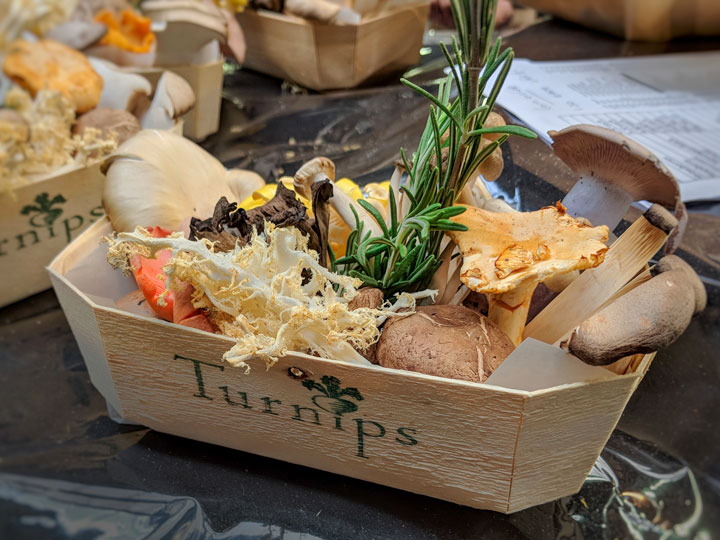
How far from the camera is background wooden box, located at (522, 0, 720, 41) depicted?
4.47ft

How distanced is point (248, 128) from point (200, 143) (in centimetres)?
10

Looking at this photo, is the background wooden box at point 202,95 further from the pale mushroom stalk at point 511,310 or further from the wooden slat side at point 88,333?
the pale mushroom stalk at point 511,310

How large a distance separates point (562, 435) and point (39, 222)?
74cm

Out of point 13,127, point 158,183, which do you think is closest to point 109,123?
point 13,127

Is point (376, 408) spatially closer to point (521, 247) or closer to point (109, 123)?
point (521, 247)

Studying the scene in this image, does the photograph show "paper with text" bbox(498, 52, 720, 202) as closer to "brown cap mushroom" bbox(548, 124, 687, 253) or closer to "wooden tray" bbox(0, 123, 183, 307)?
"brown cap mushroom" bbox(548, 124, 687, 253)

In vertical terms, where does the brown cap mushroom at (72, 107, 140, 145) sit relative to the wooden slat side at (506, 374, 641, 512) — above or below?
above

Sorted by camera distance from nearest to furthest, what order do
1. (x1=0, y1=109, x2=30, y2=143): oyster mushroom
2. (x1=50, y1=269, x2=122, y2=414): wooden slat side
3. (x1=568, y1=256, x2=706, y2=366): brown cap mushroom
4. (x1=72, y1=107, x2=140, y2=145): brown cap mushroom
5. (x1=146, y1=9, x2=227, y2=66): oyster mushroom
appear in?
(x1=568, y1=256, x2=706, y2=366): brown cap mushroom, (x1=50, y1=269, x2=122, y2=414): wooden slat side, (x1=0, y1=109, x2=30, y2=143): oyster mushroom, (x1=72, y1=107, x2=140, y2=145): brown cap mushroom, (x1=146, y1=9, x2=227, y2=66): oyster mushroom

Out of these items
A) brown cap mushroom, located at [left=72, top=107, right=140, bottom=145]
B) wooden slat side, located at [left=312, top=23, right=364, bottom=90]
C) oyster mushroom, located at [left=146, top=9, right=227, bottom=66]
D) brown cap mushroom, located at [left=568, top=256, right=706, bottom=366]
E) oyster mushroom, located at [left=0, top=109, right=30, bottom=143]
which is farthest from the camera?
wooden slat side, located at [left=312, top=23, right=364, bottom=90]

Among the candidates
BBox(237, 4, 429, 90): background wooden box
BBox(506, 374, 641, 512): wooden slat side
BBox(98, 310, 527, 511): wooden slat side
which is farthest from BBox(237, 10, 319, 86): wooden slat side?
BBox(506, 374, 641, 512): wooden slat side

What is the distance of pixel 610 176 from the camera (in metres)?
0.57

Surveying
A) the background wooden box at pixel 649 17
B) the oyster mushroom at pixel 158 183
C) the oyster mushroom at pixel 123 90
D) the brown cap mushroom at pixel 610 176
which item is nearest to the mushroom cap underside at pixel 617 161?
the brown cap mushroom at pixel 610 176

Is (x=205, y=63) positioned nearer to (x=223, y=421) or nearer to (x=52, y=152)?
(x=52, y=152)

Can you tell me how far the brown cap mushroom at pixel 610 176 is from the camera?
0.51m
